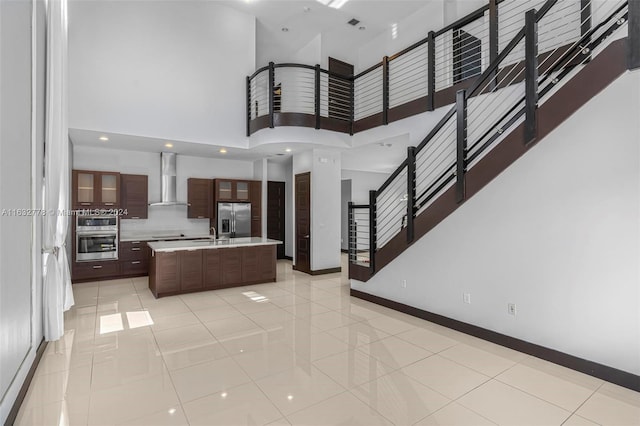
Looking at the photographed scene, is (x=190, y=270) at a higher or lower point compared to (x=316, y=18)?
lower

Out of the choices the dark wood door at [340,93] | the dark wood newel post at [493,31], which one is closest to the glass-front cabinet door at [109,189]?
the dark wood door at [340,93]

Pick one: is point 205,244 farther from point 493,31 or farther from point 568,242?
point 493,31

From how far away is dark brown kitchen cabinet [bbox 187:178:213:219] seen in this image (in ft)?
25.6

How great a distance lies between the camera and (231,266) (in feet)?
Result: 20.3

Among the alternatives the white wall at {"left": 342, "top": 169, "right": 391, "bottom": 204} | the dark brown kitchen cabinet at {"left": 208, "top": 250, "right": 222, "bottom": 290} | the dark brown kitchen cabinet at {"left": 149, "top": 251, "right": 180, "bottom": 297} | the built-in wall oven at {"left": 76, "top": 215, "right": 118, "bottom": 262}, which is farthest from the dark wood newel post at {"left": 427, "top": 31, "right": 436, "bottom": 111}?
the built-in wall oven at {"left": 76, "top": 215, "right": 118, "bottom": 262}

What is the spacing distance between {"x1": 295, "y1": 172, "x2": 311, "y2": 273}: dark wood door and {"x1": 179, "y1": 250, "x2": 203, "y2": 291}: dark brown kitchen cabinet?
8.28 feet

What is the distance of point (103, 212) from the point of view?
22.3ft

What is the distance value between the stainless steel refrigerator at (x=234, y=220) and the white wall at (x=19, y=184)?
459 centimetres

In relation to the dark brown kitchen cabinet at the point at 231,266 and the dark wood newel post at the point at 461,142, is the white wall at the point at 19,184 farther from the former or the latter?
the dark wood newel post at the point at 461,142

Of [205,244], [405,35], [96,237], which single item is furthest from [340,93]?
[96,237]

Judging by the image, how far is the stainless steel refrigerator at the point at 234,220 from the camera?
26.1ft

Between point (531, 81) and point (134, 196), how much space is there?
7.42 metres

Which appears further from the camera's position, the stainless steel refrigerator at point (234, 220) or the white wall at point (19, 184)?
the stainless steel refrigerator at point (234, 220)

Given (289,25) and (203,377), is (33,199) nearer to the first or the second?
(203,377)
